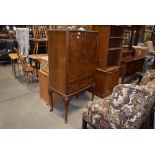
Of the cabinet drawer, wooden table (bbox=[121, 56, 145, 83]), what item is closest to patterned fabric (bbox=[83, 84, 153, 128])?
the cabinet drawer

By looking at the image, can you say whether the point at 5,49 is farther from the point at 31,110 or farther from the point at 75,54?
the point at 75,54

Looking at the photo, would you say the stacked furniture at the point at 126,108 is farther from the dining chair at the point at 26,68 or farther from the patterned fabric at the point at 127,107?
the dining chair at the point at 26,68

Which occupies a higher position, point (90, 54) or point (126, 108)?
point (90, 54)

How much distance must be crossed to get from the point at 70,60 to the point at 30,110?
1368 mm

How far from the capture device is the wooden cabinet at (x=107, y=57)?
11.1 feet

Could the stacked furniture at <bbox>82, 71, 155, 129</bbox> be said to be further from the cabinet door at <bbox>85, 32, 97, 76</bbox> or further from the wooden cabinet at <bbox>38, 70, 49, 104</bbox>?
the wooden cabinet at <bbox>38, 70, 49, 104</bbox>

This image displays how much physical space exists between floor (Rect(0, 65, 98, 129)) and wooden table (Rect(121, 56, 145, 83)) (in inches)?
55.7

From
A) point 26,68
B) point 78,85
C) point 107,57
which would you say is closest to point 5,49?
point 26,68

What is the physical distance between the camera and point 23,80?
15.5 feet

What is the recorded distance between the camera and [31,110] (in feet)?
10.1
